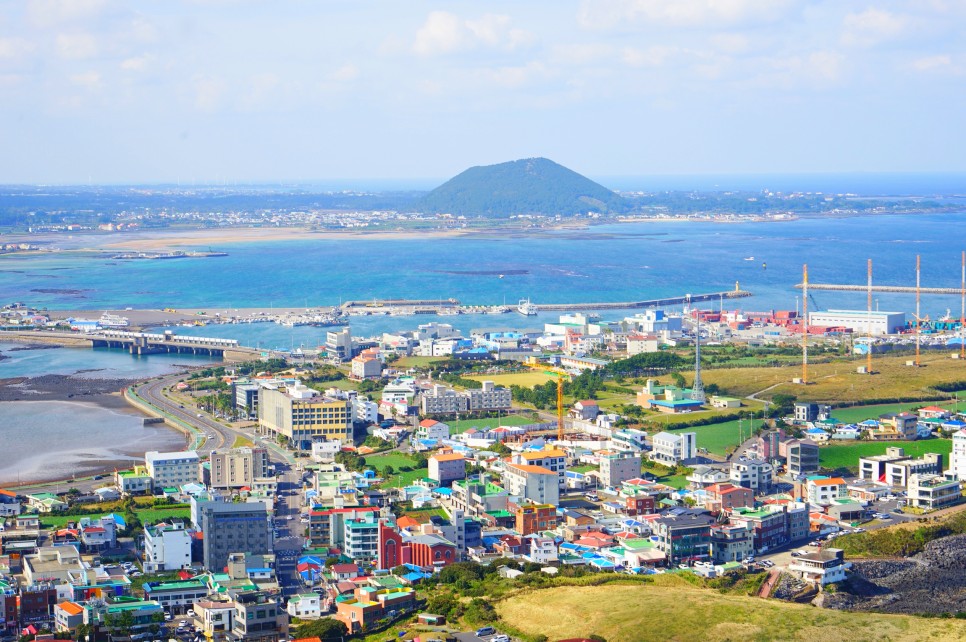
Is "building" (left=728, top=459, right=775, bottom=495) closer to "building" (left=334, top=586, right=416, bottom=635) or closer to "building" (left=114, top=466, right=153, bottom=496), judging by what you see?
"building" (left=334, top=586, right=416, bottom=635)

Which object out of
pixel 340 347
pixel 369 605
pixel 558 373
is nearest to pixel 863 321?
pixel 558 373

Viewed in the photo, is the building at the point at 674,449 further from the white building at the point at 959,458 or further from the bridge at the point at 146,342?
the bridge at the point at 146,342

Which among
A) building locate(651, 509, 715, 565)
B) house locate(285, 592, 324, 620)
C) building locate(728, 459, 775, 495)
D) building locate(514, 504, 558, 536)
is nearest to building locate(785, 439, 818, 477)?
building locate(728, 459, 775, 495)

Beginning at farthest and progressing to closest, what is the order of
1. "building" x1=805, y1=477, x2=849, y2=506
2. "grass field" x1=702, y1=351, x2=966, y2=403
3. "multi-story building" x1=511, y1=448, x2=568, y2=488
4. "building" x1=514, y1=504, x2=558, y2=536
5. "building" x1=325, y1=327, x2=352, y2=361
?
"building" x1=325, y1=327, x2=352, y2=361 → "grass field" x1=702, y1=351, x2=966, y2=403 → "multi-story building" x1=511, y1=448, x2=568, y2=488 → "building" x1=805, y1=477, x2=849, y2=506 → "building" x1=514, y1=504, x2=558, y2=536

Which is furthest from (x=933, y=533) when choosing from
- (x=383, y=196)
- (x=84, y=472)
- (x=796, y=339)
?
(x=383, y=196)

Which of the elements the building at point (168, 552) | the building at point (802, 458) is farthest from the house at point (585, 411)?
the building at point (168, 552)

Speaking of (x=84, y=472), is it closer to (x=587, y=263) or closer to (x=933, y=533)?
(x=933, y=533)

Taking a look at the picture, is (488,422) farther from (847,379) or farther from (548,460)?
(847,379)
